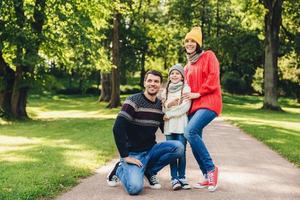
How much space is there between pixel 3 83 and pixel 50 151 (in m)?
11.7

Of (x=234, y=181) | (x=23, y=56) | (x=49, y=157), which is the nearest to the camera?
(x=234, y=181)

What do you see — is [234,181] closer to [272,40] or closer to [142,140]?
[142,140]

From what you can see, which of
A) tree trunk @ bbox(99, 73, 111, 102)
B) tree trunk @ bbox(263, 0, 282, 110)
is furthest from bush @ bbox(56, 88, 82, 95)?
tree trunk @ bbox(263, 0, 282, 110)

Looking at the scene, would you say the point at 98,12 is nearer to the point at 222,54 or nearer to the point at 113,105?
the point at 113,105

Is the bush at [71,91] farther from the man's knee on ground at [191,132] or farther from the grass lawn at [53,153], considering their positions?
the man's knee on ground at [191,132]

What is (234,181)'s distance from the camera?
313 inches

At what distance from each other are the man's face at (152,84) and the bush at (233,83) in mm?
44684

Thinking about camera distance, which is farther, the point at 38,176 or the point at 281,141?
the point at 281,141

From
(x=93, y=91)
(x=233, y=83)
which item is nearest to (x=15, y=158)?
(x=233, y=83)

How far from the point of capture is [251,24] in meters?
36.7

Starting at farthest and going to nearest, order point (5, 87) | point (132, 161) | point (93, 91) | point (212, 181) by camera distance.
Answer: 1. point (93, 91)
2. point (5, 87)
3. point (212, 181)
4. point (132, 161)

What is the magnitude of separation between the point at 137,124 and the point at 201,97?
1038 millimetres

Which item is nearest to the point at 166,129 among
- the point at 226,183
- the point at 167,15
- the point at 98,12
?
the point at 226,183

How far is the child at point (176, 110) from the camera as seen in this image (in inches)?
286
